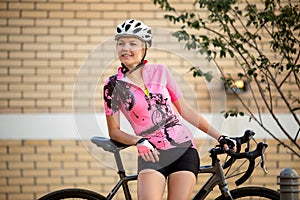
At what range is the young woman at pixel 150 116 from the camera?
192 inches

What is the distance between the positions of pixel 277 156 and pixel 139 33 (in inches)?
139

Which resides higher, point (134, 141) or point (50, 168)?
point (134, 141)

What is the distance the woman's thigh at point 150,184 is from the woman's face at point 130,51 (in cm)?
63

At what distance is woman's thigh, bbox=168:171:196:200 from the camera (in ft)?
16.1

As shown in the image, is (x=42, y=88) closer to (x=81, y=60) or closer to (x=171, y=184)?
(x=81, y=60)

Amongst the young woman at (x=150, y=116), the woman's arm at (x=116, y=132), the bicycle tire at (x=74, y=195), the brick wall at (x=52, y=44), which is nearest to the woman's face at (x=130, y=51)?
the young woman at (x=150, y=116)

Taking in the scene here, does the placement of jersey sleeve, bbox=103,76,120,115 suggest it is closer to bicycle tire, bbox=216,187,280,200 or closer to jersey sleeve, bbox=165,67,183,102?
jersey sleeve, bbox=165,67,183,102

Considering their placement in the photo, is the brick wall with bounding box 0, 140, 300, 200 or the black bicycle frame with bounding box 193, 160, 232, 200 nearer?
the black bicycle frame with bounding box 193, 160, 232, 200

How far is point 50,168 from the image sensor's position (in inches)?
317

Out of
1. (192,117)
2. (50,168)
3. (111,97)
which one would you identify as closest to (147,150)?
(111,97)

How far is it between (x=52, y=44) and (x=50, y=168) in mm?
1178

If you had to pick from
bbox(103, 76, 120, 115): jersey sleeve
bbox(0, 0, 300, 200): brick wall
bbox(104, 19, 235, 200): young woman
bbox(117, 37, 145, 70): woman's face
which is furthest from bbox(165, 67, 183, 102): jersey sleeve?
bbox(0, 0, 300, 200): brick wall

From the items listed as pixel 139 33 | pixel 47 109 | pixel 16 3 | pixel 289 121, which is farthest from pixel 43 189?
pixel 139 33

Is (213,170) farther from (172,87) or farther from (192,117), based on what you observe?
(172,87)
